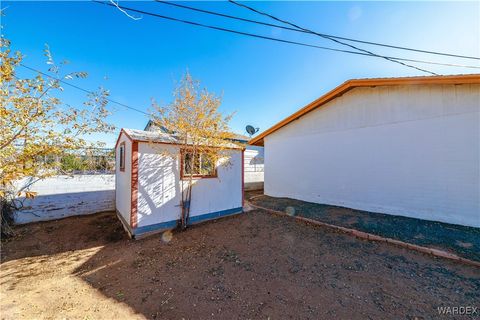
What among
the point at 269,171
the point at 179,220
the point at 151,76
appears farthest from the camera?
the point at 269,171

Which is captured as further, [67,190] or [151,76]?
[151,76]

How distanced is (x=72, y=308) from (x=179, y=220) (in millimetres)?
2995

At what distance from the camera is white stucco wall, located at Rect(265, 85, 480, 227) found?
4.96m

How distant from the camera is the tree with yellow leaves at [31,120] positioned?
2.42 m

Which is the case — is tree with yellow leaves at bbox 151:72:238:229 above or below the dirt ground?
above

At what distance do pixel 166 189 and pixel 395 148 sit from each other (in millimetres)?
7528

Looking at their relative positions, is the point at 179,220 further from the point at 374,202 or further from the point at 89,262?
the point at 374,202

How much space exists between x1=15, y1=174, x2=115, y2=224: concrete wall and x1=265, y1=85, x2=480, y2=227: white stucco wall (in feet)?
27.5

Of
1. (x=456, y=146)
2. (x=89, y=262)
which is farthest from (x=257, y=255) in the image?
(x=456, y=146)

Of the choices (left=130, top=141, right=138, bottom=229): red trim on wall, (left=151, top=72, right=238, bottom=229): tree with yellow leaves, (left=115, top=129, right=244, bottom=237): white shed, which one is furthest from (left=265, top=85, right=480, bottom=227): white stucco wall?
(left=130, top=141, right=138, bottom=229): red trim on wall

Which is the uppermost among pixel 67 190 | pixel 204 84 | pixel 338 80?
pixel 338 80

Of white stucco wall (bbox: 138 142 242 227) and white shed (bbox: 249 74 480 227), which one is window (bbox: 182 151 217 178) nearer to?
white stucco wall (bbox: 138 142 242 227)

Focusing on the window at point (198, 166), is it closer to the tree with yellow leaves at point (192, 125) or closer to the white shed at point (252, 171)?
the tree with yellow leaves at point (192, 125)

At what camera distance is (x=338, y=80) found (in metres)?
7.36
